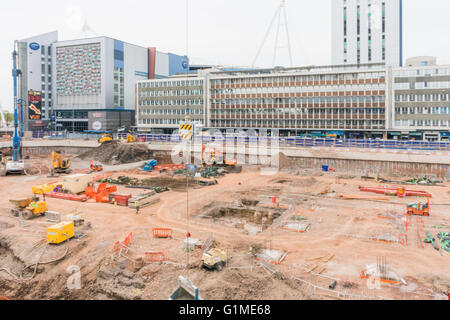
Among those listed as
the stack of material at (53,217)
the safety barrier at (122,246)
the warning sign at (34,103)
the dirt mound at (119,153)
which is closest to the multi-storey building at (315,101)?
the warning sign at (34,103)

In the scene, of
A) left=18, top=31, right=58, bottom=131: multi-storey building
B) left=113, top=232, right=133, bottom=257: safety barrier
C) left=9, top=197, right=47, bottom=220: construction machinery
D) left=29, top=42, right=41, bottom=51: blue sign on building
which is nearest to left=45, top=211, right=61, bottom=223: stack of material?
left=9, top=197, right=47, bottom=220: construction machinery

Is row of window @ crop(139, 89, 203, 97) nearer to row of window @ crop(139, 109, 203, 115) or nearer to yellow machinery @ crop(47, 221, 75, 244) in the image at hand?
row of window @ crop(139, 109, 203, 115)

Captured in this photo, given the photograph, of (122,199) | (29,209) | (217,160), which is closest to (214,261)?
(122,199)

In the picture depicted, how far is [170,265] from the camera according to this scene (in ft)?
47.5

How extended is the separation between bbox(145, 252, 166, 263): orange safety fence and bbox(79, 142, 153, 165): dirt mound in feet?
120

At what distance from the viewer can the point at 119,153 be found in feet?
169

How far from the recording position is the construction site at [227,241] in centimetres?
1277

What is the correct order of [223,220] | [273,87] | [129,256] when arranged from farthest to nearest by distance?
[273,87]
[223,220]
[129,256]

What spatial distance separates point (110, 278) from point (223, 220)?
1011 cm

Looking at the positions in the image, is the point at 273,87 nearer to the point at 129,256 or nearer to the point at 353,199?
the point at 353,199

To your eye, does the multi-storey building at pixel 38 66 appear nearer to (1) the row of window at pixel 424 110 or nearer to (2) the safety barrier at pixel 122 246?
(1) the row of window at pixel 424 110

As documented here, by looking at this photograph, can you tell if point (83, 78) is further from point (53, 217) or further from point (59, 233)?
point (59, 233)

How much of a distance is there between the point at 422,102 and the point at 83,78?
8942cm
